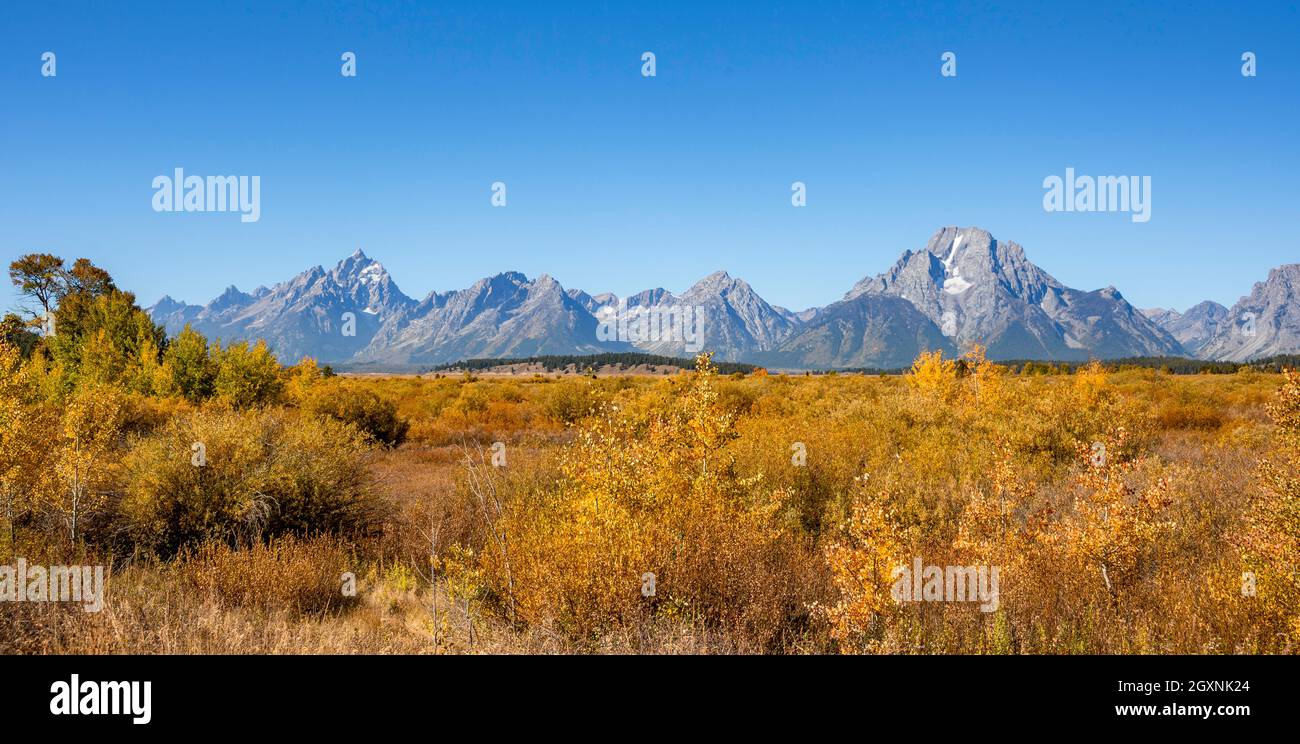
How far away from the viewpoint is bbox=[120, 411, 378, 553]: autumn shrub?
335 inches

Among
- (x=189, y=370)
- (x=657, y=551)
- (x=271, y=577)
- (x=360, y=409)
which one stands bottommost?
(x=271, y=577)

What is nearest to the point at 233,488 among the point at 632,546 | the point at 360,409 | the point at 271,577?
the point at 271,577

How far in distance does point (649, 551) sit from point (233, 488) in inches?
278

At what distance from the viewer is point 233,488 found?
29.0 ft

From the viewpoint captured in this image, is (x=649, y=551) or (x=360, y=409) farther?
(x=360, y=409)

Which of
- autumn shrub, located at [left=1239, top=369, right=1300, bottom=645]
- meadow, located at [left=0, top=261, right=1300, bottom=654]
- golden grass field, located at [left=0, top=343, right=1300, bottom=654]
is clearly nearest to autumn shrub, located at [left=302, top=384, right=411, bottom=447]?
meadow, located at [left=0, top=261, right=1300, bottom=654]

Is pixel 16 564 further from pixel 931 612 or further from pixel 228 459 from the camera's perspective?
pixel 931 612

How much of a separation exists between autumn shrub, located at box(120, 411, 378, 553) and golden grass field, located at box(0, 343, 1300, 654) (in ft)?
0.13

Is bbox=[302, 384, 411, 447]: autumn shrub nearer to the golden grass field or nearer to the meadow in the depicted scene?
the meadow

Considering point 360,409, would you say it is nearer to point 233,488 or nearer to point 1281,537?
point 233,488

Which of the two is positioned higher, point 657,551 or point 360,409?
point 360,409
